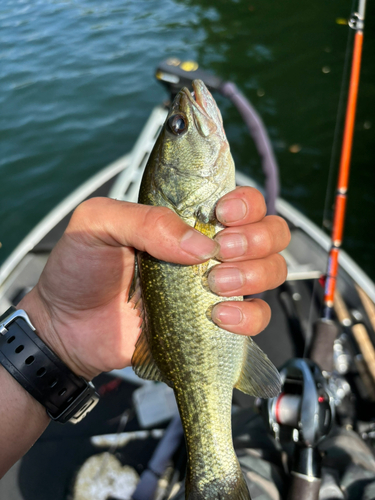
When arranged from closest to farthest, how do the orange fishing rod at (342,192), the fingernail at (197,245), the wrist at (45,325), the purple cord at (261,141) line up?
the fingernail at (197,245)
the wrist at (45,325)
the orange fishing rod at (342,192)
the purple cord at (261,141)

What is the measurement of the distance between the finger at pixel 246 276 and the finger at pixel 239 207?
9.6 inches

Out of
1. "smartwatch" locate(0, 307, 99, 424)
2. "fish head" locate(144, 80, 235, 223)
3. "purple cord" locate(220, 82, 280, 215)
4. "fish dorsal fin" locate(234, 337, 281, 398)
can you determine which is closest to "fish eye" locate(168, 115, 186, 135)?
"fish head" locate(144, 80, 235, 223)

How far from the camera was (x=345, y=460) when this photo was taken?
2.48 meters

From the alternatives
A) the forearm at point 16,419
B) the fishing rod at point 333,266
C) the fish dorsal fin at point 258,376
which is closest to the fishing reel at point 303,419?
the fish dorsal fin at point 258,376

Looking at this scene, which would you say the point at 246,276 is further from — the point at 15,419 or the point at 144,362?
the point at 15,419

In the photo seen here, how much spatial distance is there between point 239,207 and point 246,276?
384mm

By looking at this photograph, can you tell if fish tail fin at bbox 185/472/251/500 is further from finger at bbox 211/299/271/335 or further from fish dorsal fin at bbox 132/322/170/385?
finger at bbox 211/299/271/335

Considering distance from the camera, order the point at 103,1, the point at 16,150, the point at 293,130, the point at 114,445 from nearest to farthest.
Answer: the point at 114,445 < the point at 16,150 < the point at 293,130 < the point at 103,1

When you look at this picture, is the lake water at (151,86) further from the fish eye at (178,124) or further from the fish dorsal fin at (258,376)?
the fish eye at (178,124)

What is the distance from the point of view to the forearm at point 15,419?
2047 mm

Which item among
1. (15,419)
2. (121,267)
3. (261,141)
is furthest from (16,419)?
(261,141)

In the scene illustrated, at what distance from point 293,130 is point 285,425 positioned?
26.9 feet

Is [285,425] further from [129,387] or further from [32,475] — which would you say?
[32,475]

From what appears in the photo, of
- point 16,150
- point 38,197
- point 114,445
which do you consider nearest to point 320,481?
point 114,445
